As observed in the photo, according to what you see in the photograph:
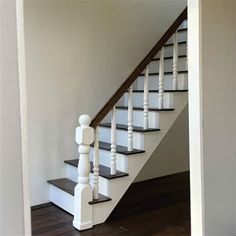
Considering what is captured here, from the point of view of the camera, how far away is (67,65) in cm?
386

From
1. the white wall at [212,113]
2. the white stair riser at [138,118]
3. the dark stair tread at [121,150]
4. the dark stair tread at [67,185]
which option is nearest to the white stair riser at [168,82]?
the white stair riser at [138,118]

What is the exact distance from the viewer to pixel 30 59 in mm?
3590

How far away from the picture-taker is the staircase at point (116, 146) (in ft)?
10.1

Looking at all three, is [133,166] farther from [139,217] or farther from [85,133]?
[85,133]

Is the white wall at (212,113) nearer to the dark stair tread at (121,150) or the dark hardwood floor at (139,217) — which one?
the dark hardwood floor at (139,217)

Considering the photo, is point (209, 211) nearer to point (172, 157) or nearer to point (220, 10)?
point (220, 10)

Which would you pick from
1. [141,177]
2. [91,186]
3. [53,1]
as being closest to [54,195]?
[91,186]

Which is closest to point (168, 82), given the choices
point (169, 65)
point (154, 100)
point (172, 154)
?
point (154, 100)

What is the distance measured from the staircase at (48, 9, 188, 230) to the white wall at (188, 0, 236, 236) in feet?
3.25

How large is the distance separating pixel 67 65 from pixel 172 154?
2.22 metres

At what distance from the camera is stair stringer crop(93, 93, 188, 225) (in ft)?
10.5

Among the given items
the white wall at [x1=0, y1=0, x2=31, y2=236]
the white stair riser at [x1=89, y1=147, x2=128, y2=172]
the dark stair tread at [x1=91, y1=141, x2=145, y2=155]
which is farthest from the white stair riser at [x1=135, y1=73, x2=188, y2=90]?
the white wall at [x1=0, y1=0, x2=31, y2=236]

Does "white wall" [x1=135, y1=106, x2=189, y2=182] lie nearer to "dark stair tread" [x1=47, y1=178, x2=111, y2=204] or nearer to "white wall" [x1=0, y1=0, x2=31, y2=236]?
"dark stair tread" [x1=47, y1=178, x2=111, y2=204]

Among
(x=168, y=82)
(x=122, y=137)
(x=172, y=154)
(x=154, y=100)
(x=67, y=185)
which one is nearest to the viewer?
(x=67, y=185)
